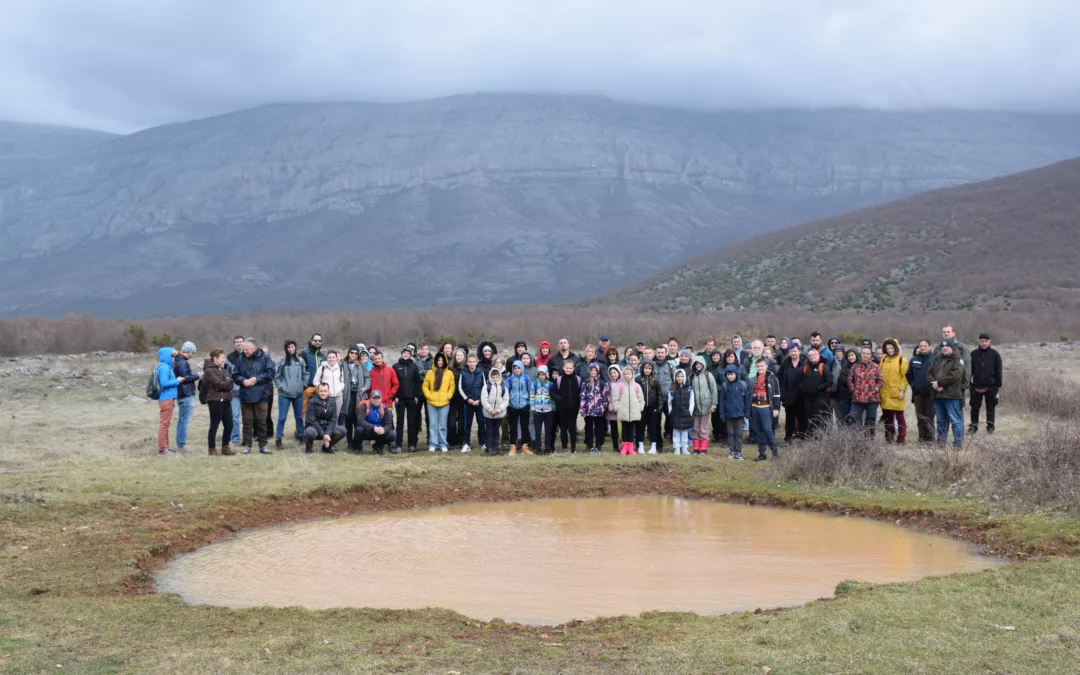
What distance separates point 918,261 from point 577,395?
2745 inches

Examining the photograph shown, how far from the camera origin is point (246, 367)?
688 inches

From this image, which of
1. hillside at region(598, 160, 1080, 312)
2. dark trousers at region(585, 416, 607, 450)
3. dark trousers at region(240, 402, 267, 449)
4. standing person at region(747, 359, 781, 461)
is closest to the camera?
standing person at region(747, 359, 781, 461)

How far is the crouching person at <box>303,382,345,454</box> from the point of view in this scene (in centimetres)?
1792

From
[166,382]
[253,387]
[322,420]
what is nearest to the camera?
[166,382]

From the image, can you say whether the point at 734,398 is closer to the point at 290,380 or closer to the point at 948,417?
the point at 948,417

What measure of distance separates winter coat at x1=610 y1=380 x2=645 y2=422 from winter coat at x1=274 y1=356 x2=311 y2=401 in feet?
18.3

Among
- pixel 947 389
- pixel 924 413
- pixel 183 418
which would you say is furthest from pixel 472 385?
pixel 924 413

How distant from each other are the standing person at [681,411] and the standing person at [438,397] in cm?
395

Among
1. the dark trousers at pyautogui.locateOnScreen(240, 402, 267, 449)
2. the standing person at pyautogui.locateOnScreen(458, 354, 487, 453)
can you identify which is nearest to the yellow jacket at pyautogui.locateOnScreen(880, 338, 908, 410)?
the standing person at pyautogui.locateOnScreen(458, 354, 487, 453)

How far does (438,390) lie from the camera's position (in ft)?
60.0

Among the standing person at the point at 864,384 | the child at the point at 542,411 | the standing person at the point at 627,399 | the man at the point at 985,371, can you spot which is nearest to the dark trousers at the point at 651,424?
the standing person at the point at 627,399

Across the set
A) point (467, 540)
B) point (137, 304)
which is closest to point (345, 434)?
point (467, 540)

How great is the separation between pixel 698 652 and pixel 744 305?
2942 inches

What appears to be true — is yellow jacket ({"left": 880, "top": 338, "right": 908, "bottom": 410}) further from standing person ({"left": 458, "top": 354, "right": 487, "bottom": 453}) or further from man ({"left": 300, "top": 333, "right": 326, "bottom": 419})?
man ({"left": 300, "top": 333, "right": 326, "bottom": 419})
